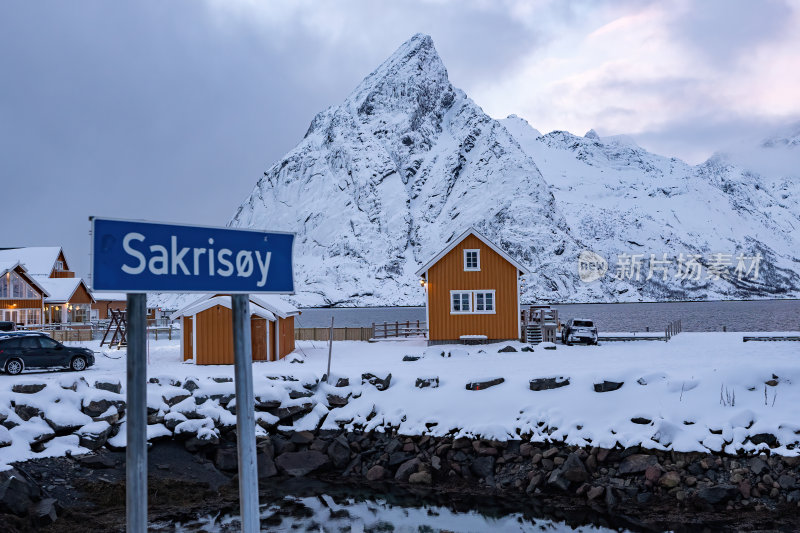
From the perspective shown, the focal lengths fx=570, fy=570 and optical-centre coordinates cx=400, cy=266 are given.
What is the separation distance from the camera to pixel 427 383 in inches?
845

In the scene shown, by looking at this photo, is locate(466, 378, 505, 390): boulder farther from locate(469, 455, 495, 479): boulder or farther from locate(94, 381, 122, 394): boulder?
locate(94, 381, 122, 394): boulder

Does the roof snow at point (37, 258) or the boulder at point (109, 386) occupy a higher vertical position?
the roof snow at point (37, 258)

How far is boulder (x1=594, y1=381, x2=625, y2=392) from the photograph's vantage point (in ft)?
64.1

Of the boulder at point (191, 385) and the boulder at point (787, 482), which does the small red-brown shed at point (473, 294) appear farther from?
the boulder at point (787, 482)

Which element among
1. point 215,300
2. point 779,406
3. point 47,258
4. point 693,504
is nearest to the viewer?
point 693,504

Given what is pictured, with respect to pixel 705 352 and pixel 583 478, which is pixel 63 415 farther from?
pixel 705 352

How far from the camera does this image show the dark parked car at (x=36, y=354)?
2286 cm

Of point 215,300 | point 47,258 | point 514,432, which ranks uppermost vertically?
point 47,258

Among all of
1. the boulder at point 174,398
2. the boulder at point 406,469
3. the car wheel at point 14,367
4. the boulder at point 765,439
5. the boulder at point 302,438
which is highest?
the car wheel at point 14,367

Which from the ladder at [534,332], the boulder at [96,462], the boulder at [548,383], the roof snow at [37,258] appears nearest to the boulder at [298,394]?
the boulder at [96,462]

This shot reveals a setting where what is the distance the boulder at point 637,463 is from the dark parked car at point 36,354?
2140 cm

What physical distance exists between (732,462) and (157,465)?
16651 millimetres

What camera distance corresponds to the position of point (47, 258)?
68.4 metres

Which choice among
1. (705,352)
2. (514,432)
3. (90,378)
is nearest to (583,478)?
(514,432)
